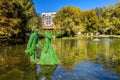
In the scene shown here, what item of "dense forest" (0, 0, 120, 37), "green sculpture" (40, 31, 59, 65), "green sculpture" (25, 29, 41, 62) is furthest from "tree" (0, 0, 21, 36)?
"green sculpture" (40, 31, 59, 65)

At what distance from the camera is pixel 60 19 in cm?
10194

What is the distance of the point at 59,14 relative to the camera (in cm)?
10281

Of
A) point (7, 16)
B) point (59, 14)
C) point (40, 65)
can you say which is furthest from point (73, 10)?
point (40, 65)

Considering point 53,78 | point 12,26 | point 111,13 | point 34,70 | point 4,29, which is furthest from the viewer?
point 111,13

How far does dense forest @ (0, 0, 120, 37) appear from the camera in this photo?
42.9 metres

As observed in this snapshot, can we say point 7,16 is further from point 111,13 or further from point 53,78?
point 111,13

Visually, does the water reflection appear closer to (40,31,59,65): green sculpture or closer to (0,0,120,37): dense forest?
(40,31,59,65): green sculpture

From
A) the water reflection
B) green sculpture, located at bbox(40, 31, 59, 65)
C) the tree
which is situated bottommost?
the water reflection

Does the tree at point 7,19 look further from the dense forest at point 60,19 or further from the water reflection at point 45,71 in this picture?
the water reflection at point 45,71

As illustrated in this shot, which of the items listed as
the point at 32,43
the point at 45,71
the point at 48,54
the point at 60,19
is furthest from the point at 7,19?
the point at 60,19

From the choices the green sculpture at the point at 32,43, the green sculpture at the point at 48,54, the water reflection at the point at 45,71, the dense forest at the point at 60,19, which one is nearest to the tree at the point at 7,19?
the dense forest at the point at 60,19

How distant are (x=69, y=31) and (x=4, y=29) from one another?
186 ft

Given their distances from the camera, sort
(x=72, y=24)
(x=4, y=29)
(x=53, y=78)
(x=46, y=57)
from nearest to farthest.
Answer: (x=53, y=78)
(x=46, y=57)
(x=4, y=29)
(x=72, y=24)

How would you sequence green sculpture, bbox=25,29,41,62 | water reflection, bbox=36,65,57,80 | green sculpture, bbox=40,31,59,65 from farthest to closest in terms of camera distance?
green sculpture, bbox=25,29,41,62, green sculpture, bbox=40,31,59,65, water reflection, bbox=36,65,57,80
